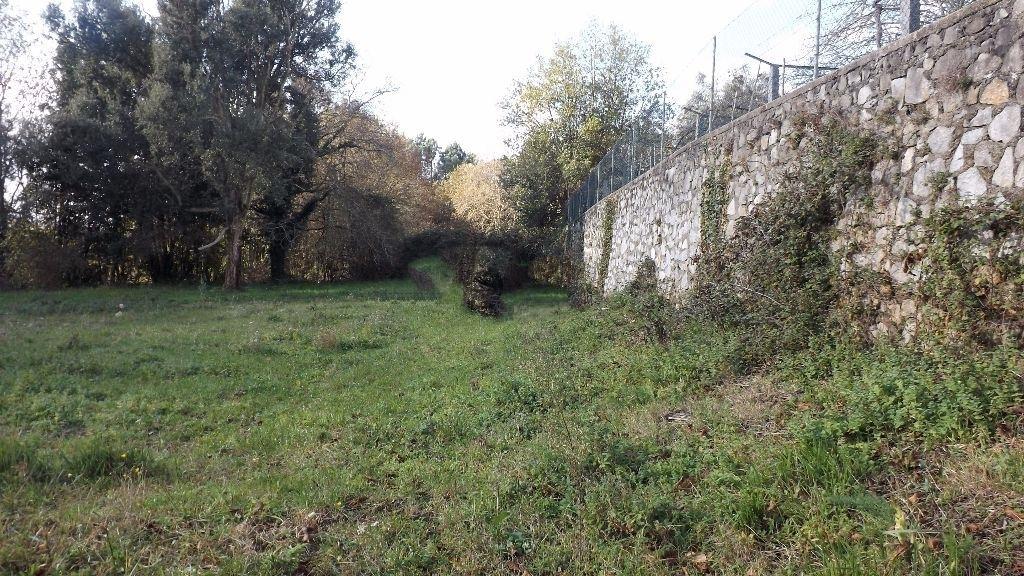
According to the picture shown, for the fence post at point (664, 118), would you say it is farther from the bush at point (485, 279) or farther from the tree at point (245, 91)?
the tree at point (245, 91)

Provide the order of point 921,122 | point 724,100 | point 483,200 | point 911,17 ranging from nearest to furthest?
point 921,122
point 911,17
point 724,100
point 483,200

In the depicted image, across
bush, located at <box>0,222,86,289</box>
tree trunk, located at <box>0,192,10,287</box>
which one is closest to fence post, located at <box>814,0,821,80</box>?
bush, located at <box>0,222,86,289</box>

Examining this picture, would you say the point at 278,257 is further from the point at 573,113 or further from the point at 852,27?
the point at 852,27

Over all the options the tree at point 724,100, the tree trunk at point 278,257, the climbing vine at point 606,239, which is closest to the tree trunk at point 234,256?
the tree trunk at point 278,257

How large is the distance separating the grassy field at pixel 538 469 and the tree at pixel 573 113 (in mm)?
18512

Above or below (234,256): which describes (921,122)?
above

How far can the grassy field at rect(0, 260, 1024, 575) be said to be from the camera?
9.54 ft

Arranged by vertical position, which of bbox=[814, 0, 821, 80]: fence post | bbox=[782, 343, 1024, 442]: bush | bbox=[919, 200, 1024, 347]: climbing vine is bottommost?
bbox=[782, 343, 1024, 442]: bush

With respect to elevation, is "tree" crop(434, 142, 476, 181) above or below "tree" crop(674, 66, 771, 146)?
above

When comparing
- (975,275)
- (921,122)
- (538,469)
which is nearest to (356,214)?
(538,469)

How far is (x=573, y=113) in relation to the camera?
26094 millimetres

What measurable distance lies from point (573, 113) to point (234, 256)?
15.2 m

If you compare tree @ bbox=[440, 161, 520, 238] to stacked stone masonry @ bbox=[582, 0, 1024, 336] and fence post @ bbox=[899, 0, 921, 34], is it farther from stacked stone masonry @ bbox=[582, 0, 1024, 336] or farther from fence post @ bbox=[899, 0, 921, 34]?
fence post @ bbox=[899, 0, 921, 34]

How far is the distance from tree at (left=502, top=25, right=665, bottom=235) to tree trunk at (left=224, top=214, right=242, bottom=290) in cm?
1141
